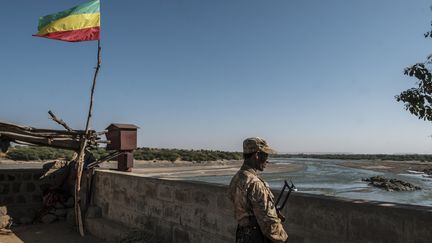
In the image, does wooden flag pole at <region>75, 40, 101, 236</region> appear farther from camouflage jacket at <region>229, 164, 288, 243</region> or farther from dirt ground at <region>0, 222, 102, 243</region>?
camouflage jacket at <region>229, 164, 288, 243</region>

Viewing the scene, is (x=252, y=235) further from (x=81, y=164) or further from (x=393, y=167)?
(x=393, y=167)

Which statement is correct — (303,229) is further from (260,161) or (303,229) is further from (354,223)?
(260,161)

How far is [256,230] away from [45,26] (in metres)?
8.87

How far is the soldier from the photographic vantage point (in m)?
3.16

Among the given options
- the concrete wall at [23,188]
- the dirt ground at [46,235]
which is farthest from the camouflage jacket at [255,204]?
the concrete wall at [23,188]

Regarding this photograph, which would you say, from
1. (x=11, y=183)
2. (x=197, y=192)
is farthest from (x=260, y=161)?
(x=11, y=183)

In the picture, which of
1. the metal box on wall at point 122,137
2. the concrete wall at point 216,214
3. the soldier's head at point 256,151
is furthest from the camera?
the metal box on wall at point 122,137

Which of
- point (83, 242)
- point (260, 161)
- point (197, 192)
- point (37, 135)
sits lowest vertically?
point (83, 242)

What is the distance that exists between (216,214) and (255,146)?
280cm

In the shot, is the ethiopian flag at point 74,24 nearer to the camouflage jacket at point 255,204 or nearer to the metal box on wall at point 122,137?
the metal box on wall at point 122,137

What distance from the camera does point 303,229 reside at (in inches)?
181

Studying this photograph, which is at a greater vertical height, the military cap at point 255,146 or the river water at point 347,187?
the military cap at point 255,146

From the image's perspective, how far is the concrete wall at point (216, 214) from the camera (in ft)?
12.1

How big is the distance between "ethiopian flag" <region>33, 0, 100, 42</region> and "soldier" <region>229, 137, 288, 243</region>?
8.17m
